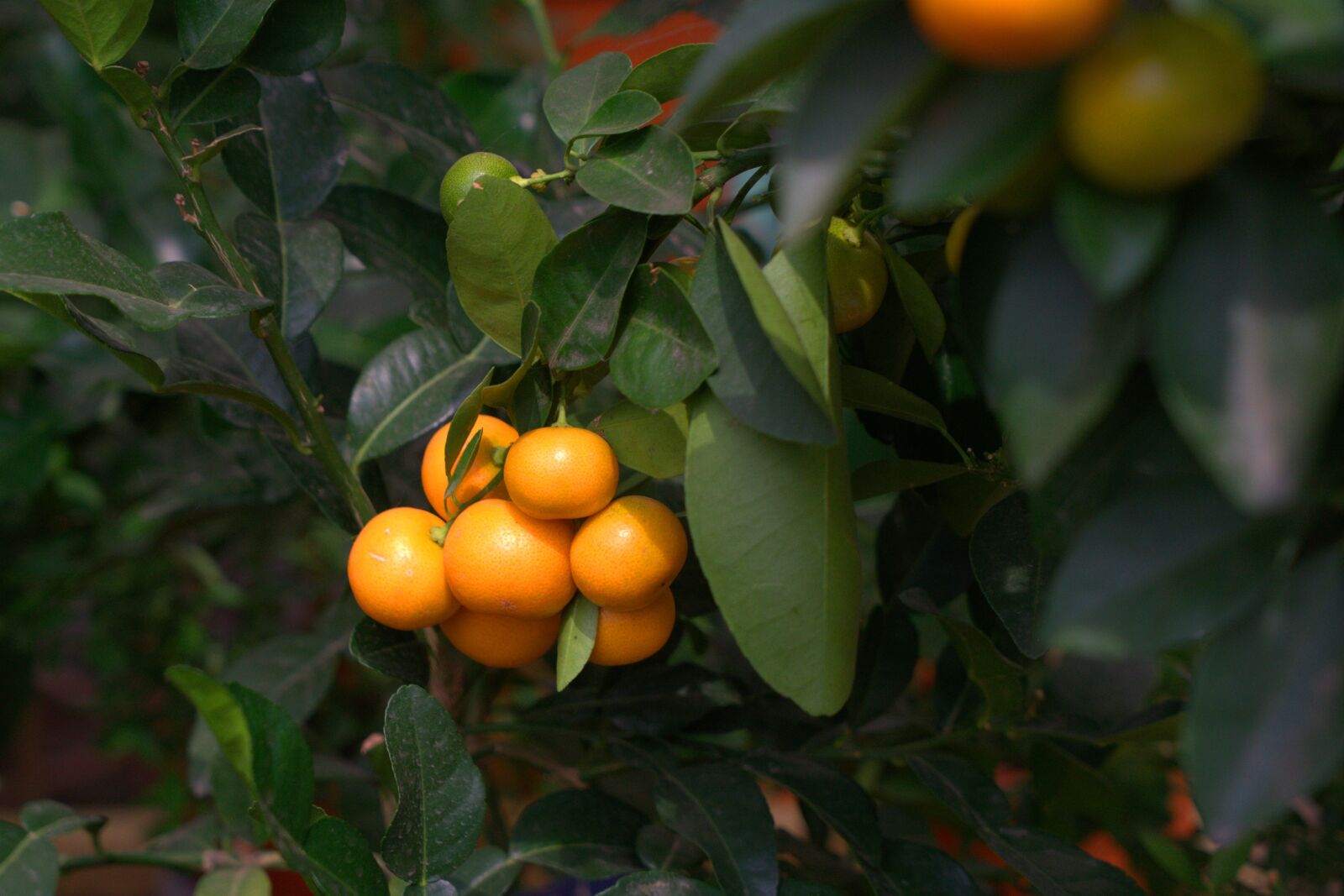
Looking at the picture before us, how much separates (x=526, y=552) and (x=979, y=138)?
21cm

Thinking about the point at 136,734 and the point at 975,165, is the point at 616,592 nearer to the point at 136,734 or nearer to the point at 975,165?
the point at 975,165

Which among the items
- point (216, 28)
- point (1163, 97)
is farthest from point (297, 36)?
point (1163, 97)

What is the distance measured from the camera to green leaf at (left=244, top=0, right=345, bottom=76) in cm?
42

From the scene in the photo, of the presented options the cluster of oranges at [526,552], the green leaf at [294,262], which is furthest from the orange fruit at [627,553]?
the green leaf at [294,262]

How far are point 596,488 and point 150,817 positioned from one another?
109cm

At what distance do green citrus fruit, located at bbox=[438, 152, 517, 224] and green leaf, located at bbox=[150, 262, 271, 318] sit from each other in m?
0.08

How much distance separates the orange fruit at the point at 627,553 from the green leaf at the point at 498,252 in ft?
0.28

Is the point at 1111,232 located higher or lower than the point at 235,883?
higher

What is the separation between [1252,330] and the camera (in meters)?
0.20

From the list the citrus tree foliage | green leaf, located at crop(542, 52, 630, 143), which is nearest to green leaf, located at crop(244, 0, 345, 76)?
the citrus tree foliage

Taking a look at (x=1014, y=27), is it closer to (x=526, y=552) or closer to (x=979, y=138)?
(x=979, y=138)

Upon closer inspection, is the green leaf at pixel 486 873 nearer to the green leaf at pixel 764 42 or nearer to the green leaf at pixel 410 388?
the green leaf at pixel 410 388

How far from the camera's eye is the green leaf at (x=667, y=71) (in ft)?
1.23

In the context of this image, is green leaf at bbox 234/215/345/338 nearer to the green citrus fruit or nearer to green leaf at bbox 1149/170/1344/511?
the green citrus fruit
